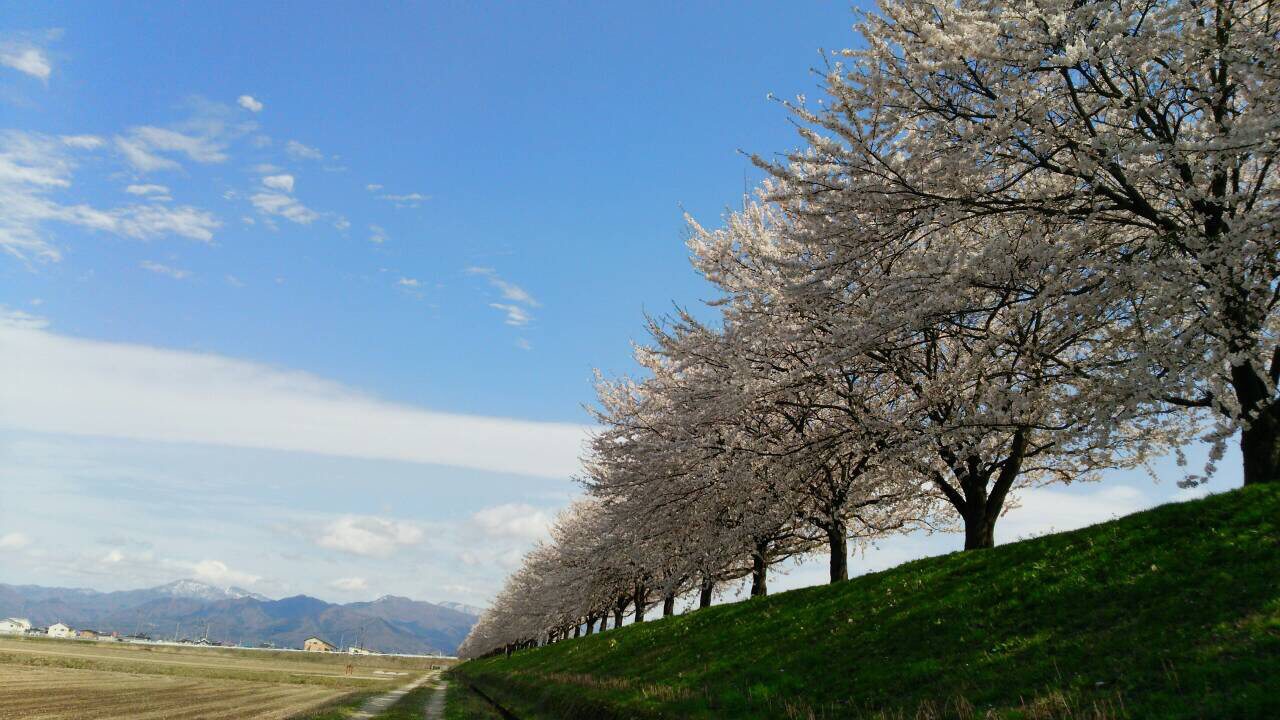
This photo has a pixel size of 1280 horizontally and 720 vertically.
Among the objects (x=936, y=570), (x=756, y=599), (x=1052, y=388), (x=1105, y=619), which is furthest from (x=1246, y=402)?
(x=756, y=599)

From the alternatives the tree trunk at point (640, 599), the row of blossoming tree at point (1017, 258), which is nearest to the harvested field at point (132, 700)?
the tree trunk at point (640, 599)

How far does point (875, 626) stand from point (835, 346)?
504 cm

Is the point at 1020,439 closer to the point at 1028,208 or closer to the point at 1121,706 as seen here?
the point at 1028,208

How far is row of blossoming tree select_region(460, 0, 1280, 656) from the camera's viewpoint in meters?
10.9

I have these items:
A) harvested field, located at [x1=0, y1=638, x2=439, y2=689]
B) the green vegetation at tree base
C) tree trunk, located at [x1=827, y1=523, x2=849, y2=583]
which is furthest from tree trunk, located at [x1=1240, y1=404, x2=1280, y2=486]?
harvested field, located at [x1=0, y1=638, x2=439, y2=689]

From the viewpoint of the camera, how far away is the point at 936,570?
15383 mm

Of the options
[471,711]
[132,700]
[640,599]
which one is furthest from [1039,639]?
[640,599]

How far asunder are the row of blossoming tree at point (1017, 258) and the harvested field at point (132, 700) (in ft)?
73.9

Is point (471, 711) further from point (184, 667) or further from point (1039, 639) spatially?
point (184, 667)

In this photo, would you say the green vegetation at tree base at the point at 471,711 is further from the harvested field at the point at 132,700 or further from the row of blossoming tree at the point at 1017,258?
the row of blossoming tree at the point at 1017,258

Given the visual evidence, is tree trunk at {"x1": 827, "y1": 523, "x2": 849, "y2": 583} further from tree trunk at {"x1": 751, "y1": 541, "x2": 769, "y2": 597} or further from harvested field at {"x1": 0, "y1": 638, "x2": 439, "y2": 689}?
harvested field at {"x1": 0, "y1": 638, "x2": 439, "y2": 689}

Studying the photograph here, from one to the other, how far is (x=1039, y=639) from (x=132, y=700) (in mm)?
37114

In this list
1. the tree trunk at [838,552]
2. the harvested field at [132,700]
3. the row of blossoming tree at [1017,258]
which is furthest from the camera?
the harvested field at [132,700]

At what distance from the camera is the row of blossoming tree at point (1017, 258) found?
10906 millimetres
